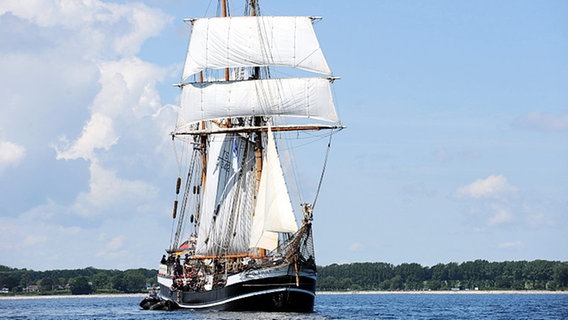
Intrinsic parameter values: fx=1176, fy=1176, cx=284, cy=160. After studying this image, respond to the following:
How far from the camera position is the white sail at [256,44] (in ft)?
327

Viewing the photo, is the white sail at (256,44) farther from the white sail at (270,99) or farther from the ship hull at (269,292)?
the ship hull at (269,292)

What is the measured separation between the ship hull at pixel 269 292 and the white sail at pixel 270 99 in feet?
54.4

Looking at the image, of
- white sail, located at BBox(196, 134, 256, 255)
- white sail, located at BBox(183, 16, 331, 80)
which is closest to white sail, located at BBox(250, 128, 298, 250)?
white sail, located at BBox(196, 134, 256, 255)

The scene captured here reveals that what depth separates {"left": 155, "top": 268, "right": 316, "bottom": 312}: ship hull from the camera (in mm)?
85000

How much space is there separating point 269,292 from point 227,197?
53.6 ft

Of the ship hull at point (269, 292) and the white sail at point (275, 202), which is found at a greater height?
the white sail at point (275, 202)

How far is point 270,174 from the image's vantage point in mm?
85250

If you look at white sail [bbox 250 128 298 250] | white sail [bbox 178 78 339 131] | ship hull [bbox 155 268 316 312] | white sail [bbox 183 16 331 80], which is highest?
white sail [bbox 183 16 331 80]

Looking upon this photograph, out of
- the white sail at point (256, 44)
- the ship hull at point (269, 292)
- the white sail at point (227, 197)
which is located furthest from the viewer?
the white sail at point (256, 44)

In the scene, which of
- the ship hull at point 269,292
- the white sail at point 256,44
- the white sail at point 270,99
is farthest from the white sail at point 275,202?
the white sail at point 256,44

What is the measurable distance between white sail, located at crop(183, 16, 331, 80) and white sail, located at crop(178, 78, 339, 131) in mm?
1578

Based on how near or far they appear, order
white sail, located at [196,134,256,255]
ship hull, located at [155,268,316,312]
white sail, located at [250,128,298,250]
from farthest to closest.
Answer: white sail, located at [196,134,256,255]
ship hull, located at [155,268,316,312]
white sail, located at [250,128,298,250]

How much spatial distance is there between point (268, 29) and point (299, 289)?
25.4 meters

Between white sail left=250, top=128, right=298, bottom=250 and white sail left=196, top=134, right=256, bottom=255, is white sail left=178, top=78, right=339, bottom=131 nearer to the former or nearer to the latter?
white sail left=196, top=134, right=256, bottom=255
